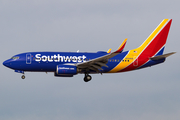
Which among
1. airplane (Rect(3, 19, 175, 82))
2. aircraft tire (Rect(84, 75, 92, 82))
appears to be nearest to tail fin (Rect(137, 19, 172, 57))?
airplane (Rect(3, 19, 175, 82))

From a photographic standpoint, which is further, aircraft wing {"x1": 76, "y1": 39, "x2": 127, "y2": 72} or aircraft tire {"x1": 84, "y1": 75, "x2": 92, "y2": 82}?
aircraft tire {"x1": 84, "y1": 75, "x2": 92, "y2": 82}

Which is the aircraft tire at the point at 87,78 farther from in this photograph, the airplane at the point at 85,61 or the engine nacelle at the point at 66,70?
the engine nacelle at the point at 66,70

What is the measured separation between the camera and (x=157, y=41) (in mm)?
60500

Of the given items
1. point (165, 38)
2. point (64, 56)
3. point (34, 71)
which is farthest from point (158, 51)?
point (34, 71)

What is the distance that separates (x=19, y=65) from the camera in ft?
181

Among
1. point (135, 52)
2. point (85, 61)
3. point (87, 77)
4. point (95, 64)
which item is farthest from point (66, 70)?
point (135, 52)

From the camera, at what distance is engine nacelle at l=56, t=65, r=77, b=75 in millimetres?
53875

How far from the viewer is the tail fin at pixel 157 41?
5953 cm

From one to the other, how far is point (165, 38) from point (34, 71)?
21.6 metres

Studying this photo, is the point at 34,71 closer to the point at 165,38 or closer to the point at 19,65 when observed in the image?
the point at 19,65

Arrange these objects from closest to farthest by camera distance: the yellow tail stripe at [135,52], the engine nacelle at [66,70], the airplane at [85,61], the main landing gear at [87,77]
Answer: the engine nacelle at [66,70]
the airplane at [85,61]
the main landing gear at [87,77]
the yellow tail stripe at [135,52]

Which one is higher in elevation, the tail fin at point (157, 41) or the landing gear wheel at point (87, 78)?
the tail fin at point (157, 41)

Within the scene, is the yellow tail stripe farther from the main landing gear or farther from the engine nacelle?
the engine nacelle

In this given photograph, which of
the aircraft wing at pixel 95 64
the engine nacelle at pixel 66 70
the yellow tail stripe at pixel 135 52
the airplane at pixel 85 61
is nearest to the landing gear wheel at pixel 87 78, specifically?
the airplane at pixel 85 61
